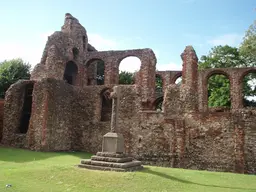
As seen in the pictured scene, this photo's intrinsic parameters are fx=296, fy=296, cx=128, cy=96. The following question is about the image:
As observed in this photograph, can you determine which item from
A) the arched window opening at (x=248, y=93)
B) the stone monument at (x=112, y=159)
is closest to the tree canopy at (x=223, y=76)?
the arched window opening at (x=248, y=93)

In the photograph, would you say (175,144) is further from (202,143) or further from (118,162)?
(118,162)

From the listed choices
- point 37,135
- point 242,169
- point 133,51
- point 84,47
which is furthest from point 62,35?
point 242,169

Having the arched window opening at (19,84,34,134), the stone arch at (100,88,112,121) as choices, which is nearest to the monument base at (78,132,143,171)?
the stone arch at (100,88,112,121)

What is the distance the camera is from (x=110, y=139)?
10.7 metres

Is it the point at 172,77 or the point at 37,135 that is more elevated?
the point at 172,77

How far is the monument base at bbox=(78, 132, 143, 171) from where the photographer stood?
31.5 ft

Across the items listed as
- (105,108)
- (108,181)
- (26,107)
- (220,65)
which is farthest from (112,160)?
(220,65)

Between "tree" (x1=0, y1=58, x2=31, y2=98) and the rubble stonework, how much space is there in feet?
28.2

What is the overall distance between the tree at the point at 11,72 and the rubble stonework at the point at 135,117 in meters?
8.60

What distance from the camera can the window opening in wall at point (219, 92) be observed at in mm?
30645

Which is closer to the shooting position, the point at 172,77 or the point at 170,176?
the point at 170,176

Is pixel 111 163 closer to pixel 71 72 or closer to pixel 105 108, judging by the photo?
pixel 105 108

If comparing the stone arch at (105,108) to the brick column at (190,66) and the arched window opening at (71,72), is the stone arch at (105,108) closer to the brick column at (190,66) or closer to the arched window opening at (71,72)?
the arched window opening at (71,72)

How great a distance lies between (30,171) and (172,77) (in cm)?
2345
